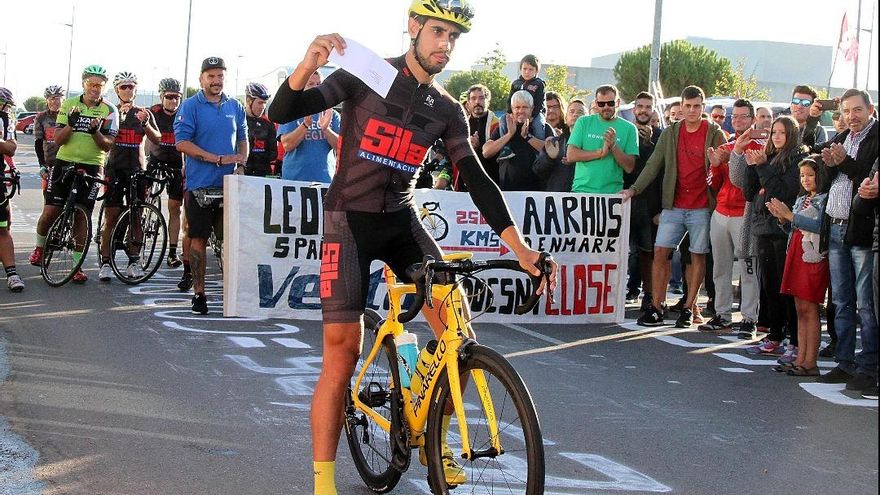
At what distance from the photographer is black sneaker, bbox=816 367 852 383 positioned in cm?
917

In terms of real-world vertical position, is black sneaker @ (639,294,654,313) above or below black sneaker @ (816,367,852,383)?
above

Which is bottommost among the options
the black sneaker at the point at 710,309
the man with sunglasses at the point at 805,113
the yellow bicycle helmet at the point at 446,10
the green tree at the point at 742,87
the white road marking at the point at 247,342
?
the white road marking at the point at 247,342

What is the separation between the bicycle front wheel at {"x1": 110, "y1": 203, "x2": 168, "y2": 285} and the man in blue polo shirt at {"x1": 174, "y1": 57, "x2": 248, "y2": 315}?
202 cm

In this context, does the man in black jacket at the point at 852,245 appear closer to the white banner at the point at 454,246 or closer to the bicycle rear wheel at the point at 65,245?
the white banner at the point at 454,246

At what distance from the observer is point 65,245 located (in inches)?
494

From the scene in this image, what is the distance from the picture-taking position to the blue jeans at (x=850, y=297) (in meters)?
8.89

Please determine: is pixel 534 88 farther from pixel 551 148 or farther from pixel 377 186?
pixel 377 186

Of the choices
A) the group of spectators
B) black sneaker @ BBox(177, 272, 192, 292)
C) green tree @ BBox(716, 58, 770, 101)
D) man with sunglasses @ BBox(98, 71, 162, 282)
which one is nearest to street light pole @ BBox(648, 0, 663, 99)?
the group of spectators

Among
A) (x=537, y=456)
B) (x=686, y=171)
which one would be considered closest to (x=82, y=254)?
(x=686, y=171)

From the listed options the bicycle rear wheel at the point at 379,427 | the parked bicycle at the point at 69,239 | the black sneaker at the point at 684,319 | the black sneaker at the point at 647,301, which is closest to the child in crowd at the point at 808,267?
the black sneaker at the point at 684,319

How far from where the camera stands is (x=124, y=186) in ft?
43.8

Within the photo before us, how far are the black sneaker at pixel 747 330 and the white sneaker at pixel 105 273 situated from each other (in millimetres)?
6552

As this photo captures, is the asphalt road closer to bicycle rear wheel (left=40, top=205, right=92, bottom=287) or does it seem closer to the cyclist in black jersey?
the cyclist in black jersey

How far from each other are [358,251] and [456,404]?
2.83ft
